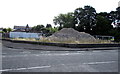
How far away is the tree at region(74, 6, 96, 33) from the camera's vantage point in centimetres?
6431

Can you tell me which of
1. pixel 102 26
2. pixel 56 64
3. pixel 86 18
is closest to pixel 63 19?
pixel 86 18

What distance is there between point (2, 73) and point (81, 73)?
3.32 m

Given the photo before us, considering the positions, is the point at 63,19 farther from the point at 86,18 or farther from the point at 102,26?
the point at 102,26

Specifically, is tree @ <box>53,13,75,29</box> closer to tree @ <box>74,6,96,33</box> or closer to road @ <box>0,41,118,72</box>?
tree @ <box>74,6,96,33</box>

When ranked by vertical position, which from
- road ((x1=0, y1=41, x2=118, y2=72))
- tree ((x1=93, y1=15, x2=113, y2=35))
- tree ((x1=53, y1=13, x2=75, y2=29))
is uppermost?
tree ((x1=53, y1=13, x2=75, y2=29))

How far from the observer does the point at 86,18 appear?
65.7m

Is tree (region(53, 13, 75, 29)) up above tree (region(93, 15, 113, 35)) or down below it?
above

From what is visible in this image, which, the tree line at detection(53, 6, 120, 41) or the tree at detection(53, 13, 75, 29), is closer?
the tree line at detection(53, 6, 120, 41)

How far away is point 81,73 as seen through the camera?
5742 mm

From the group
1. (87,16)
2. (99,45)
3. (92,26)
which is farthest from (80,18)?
(99,45)

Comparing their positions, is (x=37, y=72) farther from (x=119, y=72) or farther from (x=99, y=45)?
(x=99, y=45)

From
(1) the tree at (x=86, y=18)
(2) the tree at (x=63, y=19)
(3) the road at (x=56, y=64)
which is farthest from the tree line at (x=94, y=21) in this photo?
(3) the road at (x=56, y=64)

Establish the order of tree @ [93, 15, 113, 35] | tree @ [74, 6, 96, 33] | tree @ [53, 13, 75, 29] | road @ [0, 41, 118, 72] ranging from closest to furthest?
road @ [0, 41, 118, 72], tree @ [93, 15, 113, 35], tree @ [74, 6, 96, 33], tree @ [53, 13, 75, 29]

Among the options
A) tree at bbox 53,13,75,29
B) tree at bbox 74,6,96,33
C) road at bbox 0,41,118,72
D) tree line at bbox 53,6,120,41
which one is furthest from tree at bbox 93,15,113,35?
road at bbox 0,41,118,72
